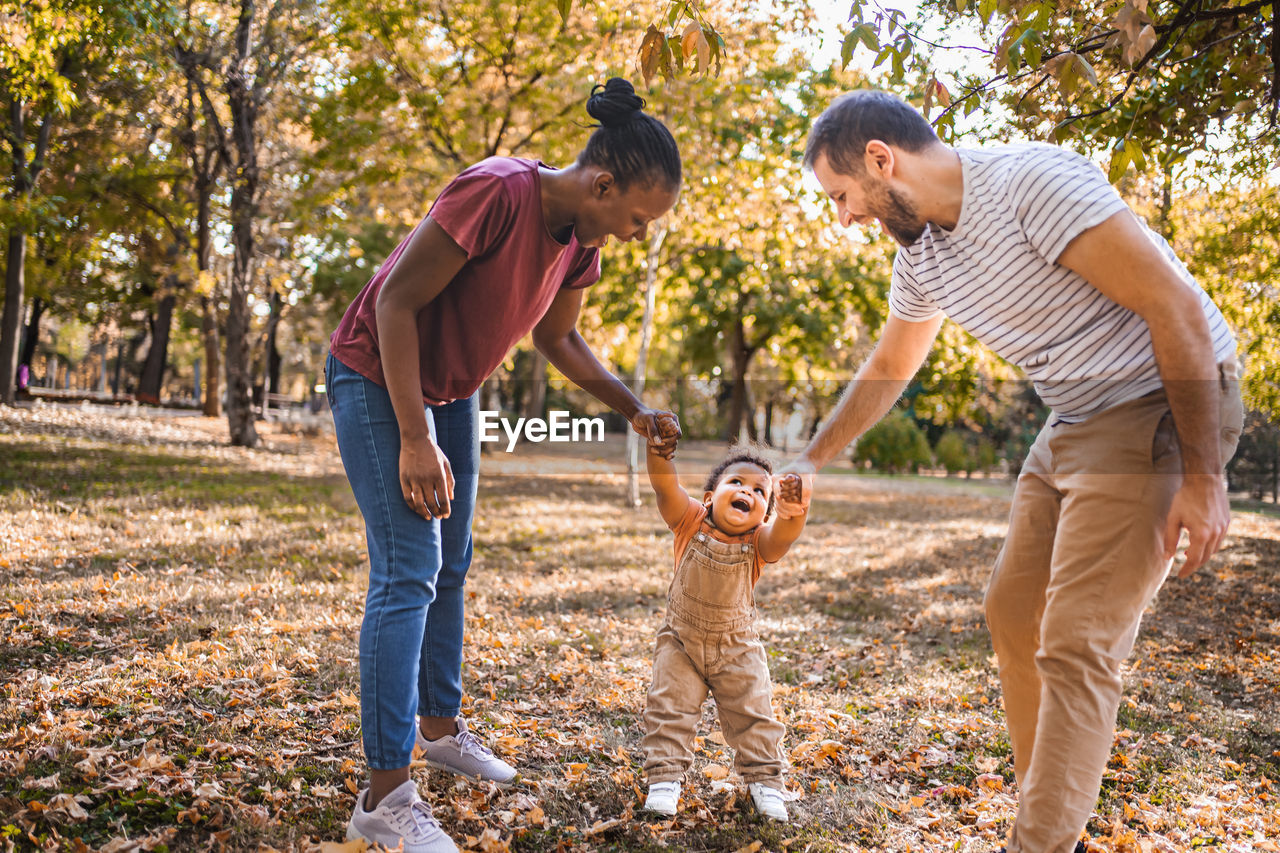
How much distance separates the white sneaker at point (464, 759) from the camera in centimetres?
301

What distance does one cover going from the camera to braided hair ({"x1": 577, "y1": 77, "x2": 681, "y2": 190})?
236 centimetres

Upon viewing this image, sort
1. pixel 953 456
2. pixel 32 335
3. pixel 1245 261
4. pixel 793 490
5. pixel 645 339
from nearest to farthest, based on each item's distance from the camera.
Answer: pixel 793 490 → pixel 1245 261 → pixel 645 339 → pixel 953 456 → pixel 32 335

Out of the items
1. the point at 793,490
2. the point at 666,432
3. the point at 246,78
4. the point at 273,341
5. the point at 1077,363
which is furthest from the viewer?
the point at 273,341

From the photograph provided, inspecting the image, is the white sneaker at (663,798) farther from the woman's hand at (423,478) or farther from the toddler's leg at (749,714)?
the woman's hand at (423,478)

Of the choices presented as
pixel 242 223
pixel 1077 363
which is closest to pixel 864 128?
pixel 1077 363

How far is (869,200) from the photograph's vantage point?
7.41ft

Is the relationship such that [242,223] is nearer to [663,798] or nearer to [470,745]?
[470,745]

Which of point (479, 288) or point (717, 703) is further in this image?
point (717, 703)

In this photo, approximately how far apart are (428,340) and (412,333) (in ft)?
0.71

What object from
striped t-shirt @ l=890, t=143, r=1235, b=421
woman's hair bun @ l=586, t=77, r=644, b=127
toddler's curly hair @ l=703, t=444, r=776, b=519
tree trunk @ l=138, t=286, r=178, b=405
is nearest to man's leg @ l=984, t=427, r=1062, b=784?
striped t-shirt @ l=890, t=143, r=1235, b=421

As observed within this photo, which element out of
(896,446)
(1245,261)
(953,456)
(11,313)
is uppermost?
(1245,261)

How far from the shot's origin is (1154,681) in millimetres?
4793

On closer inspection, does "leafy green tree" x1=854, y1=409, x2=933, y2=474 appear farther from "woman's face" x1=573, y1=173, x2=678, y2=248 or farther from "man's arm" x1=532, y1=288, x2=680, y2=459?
"woman's face" x1=573, y1=173, x2=678, y2=248

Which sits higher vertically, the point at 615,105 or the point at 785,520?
the point at 615,105
